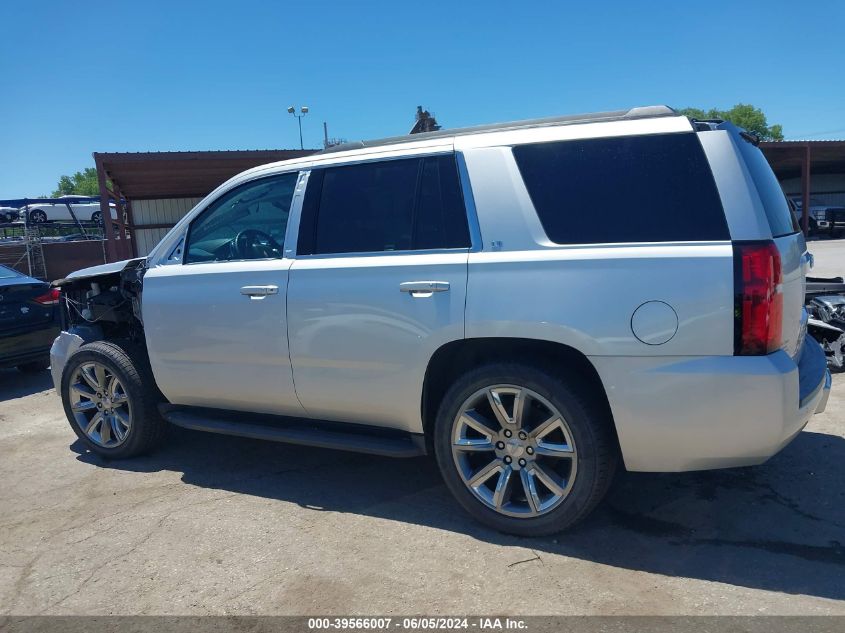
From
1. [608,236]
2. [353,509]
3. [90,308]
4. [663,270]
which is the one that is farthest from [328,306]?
[90,308]

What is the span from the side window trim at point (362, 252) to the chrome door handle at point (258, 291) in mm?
236

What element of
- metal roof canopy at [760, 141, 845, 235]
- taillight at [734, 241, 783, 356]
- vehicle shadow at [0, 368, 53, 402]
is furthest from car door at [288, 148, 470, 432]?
metal roof canopy at [760, 141, 845, 235]

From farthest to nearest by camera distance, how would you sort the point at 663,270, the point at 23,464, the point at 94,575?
the point at 23,464 < the point at 94,575 < the point at 663,270

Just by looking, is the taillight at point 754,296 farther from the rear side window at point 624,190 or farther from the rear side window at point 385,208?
the rear side window at point 385,208

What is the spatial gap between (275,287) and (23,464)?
273 cm

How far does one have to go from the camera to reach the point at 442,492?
400cm

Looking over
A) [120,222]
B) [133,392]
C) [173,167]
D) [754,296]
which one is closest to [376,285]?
[754,296]

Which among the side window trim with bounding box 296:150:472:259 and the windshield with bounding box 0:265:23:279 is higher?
the side window trim with bounding box 296:150:472:259

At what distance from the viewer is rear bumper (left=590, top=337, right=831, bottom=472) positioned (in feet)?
9.20

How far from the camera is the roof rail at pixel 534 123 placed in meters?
3.19

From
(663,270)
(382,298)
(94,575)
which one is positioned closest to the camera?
(663,270)

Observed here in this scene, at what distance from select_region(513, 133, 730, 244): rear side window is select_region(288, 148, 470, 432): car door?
47 centimetres

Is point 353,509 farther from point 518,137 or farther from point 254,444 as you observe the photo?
point 518,137

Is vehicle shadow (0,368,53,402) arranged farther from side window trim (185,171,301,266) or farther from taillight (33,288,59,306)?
side window trim (185,171,301,266)
